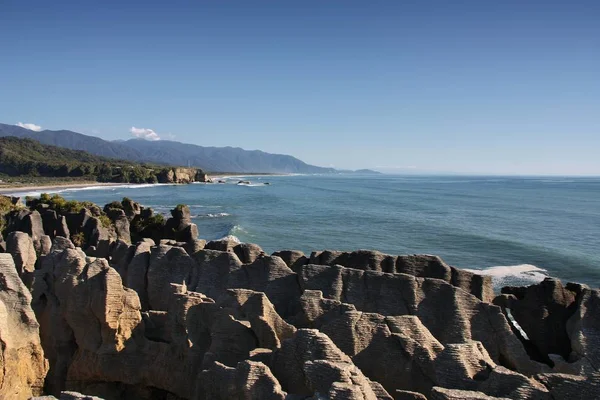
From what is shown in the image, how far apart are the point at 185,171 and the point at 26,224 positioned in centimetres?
17092

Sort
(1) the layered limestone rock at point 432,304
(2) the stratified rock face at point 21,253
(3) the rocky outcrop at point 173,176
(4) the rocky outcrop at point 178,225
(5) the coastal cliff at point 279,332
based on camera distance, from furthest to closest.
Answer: (3) the rocky outcrop at point 173,176 → (4) the rocky outcrop at point 178,225 → (2) the stratified rock face at point 21,253 → (1) the layered limestone rock at point 432,304 → (5) the coastal cliff at point 279,332

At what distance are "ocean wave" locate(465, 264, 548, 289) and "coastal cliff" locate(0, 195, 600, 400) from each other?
1800cm

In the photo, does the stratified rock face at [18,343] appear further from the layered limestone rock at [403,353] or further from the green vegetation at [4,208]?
the green vegetation at [4,208]

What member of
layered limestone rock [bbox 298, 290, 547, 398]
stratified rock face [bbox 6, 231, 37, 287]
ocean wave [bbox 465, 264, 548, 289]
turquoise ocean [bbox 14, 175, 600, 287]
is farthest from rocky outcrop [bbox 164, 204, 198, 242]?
layered limestone rock [bbox 298, 290, 547, 398]

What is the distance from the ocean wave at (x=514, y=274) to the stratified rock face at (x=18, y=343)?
26082 mm

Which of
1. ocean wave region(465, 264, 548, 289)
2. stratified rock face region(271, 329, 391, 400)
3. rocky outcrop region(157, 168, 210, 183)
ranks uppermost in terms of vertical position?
stratified rock face region(271, 329, 391, 400)

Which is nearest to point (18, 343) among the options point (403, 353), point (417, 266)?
point (403, 353)

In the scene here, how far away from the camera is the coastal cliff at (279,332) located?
26.3ft

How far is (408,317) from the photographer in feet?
33.1

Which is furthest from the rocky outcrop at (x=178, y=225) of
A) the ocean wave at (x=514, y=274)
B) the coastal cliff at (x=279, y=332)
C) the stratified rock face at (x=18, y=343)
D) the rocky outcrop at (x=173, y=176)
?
the rocky outcrop at (x=173, y=176)

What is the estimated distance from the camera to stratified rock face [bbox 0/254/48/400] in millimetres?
9602

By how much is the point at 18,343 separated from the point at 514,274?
104 ft

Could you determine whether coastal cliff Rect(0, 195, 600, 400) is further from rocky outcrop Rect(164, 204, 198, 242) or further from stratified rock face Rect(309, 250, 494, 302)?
rocky outcrop Rect(164, 204, 198, 242)

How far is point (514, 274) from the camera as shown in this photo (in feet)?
111
